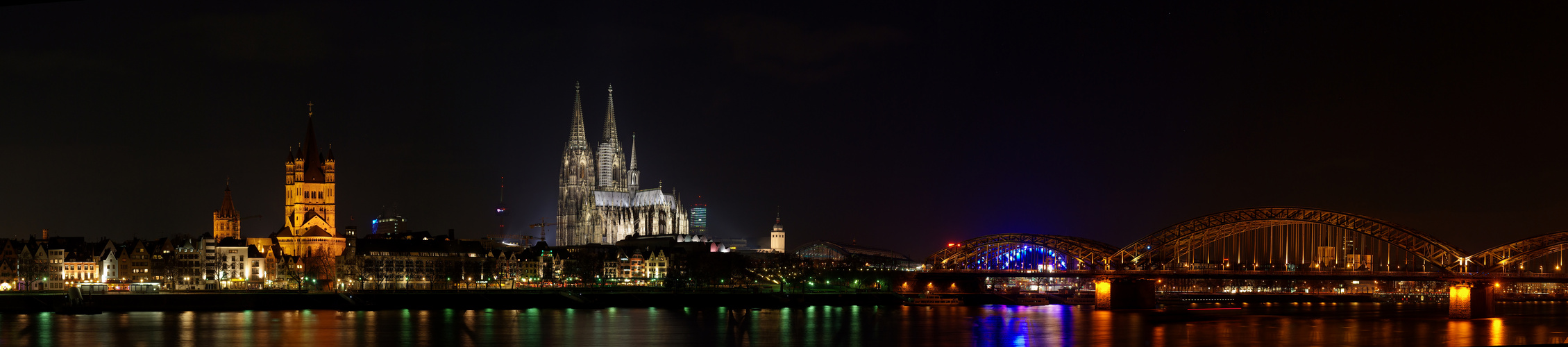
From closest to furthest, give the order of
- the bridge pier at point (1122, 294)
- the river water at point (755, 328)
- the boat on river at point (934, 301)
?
the river water at point (755, 328) < the bridge pier at point (1122, 294) < the boat on river at point (934, 301)

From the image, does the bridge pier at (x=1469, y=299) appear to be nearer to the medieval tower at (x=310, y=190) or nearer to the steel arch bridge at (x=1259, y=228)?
the steel arch bridge at (x=1259, y=228)

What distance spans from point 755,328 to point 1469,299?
47.2 metres

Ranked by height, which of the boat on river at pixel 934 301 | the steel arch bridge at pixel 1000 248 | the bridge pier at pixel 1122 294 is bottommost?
the boat on river at pixel 934 301

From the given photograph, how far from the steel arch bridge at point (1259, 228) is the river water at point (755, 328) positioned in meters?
4.83

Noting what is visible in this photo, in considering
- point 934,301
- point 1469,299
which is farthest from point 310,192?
point 1469,299

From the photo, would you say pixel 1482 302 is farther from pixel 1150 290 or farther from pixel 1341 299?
pixel 1341 299

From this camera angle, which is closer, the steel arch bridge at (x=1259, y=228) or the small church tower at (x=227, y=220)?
the steel arch bridge at (x=1259, y=228)

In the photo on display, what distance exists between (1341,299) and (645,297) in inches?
3420

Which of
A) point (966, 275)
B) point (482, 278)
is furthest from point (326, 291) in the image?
point (966, 275)

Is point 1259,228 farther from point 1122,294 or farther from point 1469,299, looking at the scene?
point 1469,299

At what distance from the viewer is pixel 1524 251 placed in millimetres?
81125

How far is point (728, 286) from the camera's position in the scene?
121375 mm

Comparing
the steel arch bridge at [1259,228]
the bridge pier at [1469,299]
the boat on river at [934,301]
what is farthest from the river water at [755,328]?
the boat on river at [934,301]

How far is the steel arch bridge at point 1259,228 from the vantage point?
86000 mm
